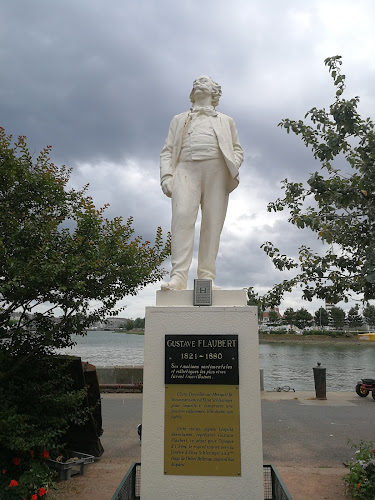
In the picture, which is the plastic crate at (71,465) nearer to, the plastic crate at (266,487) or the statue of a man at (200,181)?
the plastic crate at (266,487)

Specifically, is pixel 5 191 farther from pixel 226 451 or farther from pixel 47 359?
pixel 226 451

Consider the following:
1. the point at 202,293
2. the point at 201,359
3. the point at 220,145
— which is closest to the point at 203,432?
the point at 201,359

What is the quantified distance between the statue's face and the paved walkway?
13.4ft

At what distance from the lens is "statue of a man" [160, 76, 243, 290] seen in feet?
12.5

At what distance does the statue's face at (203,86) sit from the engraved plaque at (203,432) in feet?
9.01

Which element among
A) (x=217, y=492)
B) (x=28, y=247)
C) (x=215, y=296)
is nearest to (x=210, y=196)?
(x=215, y=296)

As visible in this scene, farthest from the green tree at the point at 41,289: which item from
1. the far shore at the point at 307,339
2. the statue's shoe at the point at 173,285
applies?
the far shore at the point at 307,339

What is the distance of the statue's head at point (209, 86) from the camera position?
13.5 ft

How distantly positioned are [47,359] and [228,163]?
2883 millimetres

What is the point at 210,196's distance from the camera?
391cm

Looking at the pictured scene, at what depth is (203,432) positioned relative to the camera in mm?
3125

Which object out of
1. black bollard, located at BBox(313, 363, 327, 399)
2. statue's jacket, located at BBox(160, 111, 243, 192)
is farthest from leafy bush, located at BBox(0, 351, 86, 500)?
black bollard, located at BBox(313, 363, 327, 399)

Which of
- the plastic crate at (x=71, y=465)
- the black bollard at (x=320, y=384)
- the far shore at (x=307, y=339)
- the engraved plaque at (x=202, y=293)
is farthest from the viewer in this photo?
the far shore at (x=307, y=339)

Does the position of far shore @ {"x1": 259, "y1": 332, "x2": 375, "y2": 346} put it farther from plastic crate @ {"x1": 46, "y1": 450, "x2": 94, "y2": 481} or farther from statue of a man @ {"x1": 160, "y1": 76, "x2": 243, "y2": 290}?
statue of a man @ {"x1": 160, "y1": 76, "x2": 243, "y2": 290}
